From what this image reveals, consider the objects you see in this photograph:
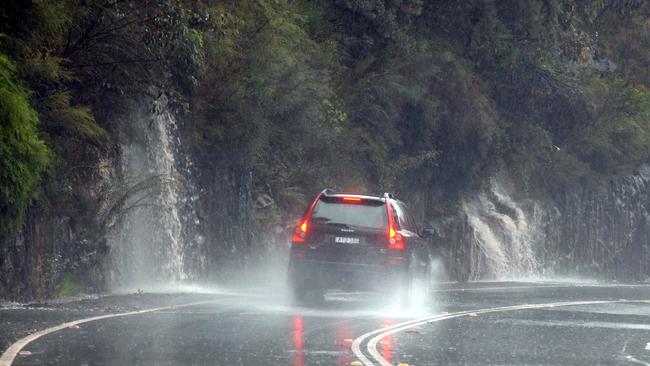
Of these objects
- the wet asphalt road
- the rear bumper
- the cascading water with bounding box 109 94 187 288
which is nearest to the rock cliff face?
the cascading water with bounding box 109 94 187 288

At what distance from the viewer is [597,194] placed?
4769 centimetres

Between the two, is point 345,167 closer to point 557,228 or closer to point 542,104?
point 542,104

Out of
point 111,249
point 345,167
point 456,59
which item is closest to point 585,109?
point 456,59

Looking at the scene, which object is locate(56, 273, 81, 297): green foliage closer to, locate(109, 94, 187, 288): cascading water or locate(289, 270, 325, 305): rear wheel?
locate(109, 94, 187, 288): cascading water

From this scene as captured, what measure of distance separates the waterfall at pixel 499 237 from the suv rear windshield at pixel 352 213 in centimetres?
1860

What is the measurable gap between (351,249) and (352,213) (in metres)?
0.59

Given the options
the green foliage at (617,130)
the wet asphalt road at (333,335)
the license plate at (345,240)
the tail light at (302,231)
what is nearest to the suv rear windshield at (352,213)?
the tail light at (302,231)

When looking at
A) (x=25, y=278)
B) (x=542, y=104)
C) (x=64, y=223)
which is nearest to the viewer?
(x=25, y=278)

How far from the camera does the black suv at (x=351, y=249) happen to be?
19844mm

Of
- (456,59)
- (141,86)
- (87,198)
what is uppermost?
(456,59)

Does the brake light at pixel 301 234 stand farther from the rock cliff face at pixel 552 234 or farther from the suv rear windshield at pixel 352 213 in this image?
the rock cliff face at pixel 552 234

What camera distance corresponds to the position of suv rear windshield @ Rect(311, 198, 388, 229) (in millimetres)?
20047

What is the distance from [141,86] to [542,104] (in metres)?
21.4

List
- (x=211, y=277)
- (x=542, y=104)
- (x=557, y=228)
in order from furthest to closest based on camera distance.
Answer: (x=557, y=228) < (x=542, y=104) < (x=211, y=277)
